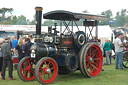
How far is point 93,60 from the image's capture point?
7832 millimetres

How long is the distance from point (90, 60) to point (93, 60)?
43 centimetres

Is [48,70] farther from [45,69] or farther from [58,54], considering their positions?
[58,54]

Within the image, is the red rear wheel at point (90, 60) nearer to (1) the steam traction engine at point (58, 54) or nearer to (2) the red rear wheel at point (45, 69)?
(1) the steam traction engine at point (58, 54)

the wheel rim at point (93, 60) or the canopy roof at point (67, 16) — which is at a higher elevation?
the canopy roof at point (67, 16)

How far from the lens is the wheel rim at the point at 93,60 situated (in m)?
7.45

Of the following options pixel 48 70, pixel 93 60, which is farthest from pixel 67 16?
pixel 48 70

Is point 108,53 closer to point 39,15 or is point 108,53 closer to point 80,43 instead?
point 80,43

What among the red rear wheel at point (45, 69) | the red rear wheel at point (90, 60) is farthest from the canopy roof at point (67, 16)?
the red rear wheel at point (45, 69)

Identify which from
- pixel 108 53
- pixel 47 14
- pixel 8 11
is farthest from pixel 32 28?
pixel 8 11

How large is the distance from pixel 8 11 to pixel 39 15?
147 ft

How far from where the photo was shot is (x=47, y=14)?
7.65 meters

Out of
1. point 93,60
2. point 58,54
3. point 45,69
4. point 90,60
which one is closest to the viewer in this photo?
point 45,69

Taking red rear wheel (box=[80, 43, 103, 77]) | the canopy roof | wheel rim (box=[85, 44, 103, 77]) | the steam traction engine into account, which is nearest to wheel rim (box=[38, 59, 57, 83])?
the steam traction engine

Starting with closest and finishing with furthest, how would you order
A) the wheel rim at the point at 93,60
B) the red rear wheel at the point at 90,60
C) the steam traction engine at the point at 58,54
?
1. the steam traction engine at the point at 58,54
2. the red rear wheel at the point at 90,60
3. the wheel rim at the point at 93,60
